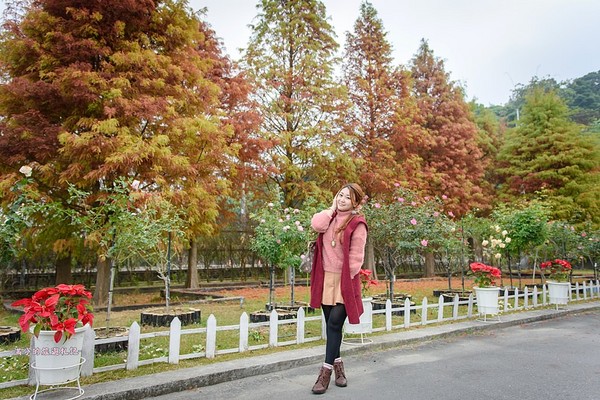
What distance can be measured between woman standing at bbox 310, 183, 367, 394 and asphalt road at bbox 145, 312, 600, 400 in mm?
413

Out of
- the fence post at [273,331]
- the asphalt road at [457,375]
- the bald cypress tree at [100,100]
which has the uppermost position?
the bald cypress tree at [100,100]

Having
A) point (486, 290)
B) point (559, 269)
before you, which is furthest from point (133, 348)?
point (559, 269)

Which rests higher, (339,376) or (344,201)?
(344,201)

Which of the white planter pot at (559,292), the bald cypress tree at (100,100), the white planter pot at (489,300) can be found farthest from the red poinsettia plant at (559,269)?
the bald cypress tree at (100,100)

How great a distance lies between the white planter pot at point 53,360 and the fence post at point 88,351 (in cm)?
48

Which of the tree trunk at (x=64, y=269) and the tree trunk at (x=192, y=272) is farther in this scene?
the tree trunk at (x=192, y=272)

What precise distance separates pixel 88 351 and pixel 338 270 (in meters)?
2.73

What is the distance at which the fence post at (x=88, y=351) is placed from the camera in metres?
4.47

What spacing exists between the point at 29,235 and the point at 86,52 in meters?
4.94

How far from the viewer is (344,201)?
4.74 meters

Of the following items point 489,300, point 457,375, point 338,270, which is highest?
point 338,270

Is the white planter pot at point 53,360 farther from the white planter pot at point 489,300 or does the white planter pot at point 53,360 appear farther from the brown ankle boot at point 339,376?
the white planter pot at point 489,300

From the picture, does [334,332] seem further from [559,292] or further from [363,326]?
[559,292]

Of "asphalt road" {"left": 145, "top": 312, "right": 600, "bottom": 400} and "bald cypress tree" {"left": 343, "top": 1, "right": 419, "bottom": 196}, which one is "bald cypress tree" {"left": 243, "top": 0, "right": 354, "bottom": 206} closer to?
"bald cypress tree" {"left": 343, "top": 1, "right": 419, "bottom": 196}
